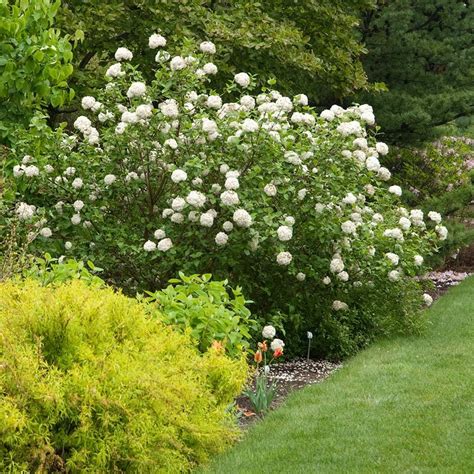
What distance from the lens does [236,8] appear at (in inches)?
464

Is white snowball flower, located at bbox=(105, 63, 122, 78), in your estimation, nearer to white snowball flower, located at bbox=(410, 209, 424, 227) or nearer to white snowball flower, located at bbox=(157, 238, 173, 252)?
white snowball flower, located at bbox=(157, 238, 173, 252)

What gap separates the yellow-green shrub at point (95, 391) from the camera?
13.5ft

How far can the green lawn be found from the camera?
4.68m

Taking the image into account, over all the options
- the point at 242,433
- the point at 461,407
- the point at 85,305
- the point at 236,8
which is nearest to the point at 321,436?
the point at 242,433

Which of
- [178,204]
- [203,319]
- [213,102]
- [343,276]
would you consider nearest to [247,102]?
[213,102]

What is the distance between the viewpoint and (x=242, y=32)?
10844 mm

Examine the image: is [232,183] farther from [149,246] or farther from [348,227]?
[348,227]

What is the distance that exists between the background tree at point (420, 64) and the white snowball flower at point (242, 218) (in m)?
6.47

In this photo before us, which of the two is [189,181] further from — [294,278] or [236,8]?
[236,8]

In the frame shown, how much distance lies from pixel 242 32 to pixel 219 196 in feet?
12.8

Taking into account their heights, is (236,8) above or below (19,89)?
above

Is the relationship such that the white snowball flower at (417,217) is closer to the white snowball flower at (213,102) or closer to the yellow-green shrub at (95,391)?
the white snowball flower at (213,102)

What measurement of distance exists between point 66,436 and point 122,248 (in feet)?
11.6

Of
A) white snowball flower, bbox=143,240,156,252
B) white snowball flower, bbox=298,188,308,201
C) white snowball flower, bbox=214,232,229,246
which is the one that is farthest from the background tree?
white snowball flower, bbox=143,240,156,252
